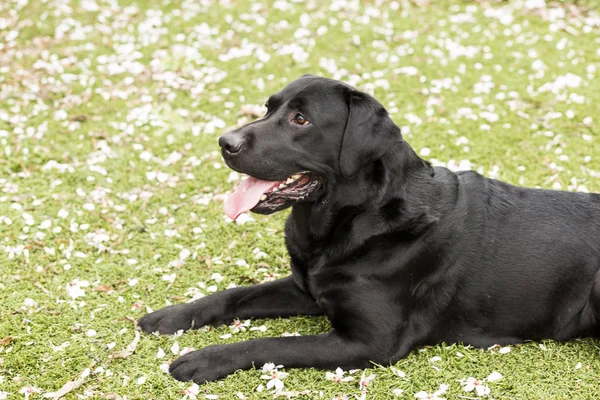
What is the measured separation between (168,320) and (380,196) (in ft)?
5.07

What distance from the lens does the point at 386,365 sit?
12.6ft

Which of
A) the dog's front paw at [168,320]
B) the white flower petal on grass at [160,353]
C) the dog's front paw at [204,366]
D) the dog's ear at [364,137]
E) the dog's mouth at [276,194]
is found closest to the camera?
the dog's ear at [364,137]

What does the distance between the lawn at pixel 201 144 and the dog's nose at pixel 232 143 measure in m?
1.19

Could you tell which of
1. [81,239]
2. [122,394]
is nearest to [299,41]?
[81,239]

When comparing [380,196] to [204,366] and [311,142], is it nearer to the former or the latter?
[311,142]

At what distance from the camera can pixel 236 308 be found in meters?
4.34

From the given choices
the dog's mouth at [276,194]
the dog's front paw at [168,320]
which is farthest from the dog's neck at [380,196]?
the dog's front paw at [168,320]

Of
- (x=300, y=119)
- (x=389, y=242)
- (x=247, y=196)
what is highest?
(x=300, y=119)

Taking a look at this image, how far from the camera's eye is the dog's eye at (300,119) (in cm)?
379

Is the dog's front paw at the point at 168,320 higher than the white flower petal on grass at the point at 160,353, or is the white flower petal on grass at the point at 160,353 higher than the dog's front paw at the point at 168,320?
the dog's front paw at the point at 168,320

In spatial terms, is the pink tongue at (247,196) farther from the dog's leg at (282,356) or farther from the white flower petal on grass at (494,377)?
the white flower petal on grass at (494,377)

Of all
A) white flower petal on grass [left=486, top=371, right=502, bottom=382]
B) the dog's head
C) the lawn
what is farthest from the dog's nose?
white flower petal on grass [left=486, top=371, right=502, bottom=382]

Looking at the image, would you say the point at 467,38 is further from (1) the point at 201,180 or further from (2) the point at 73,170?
(2) the point at 73,170

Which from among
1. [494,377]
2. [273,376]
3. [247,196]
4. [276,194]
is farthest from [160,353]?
[494,377]
